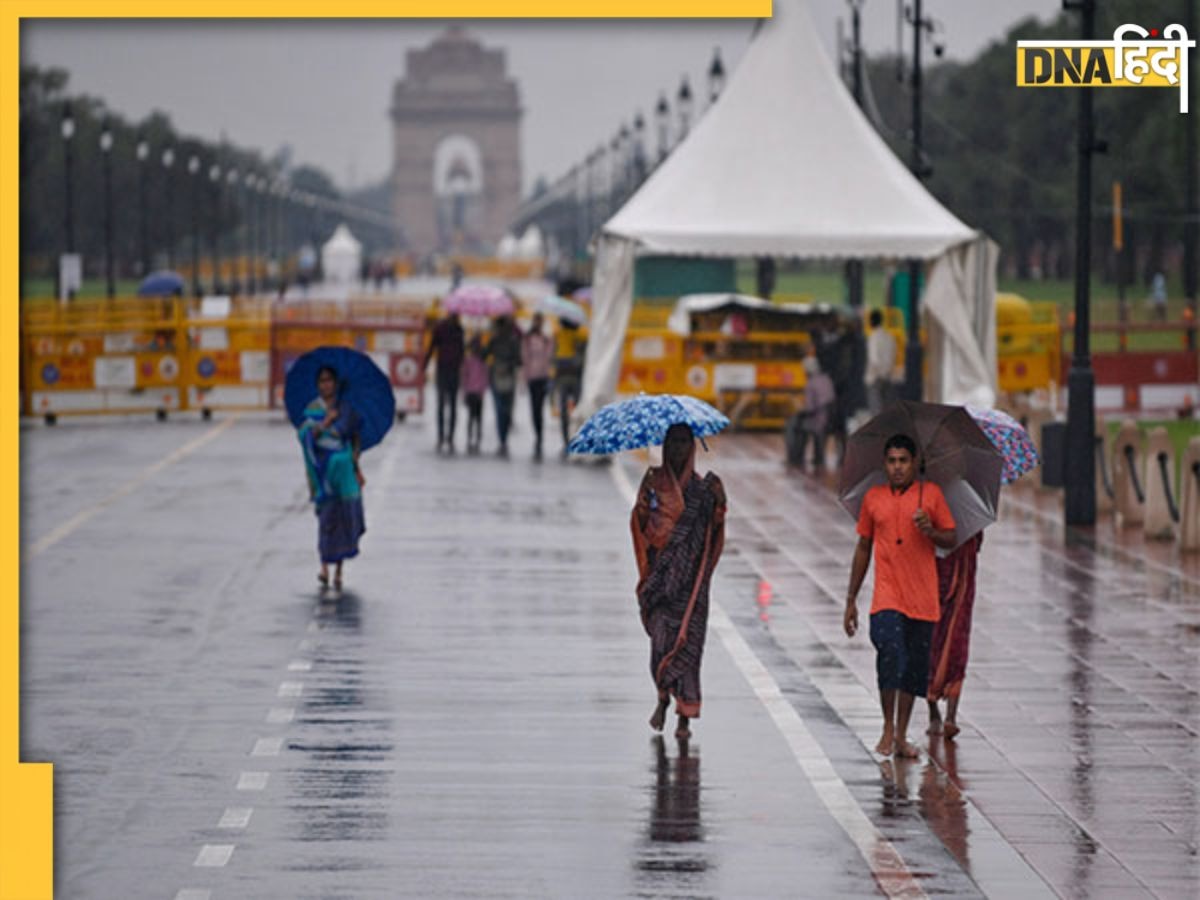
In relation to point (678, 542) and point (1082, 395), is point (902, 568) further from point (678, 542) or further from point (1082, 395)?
point (1082, 395)

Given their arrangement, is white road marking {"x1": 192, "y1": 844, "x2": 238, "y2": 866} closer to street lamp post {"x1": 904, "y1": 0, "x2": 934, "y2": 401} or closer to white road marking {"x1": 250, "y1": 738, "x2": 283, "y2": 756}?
white road marking {"x1": 250, "y1": 738, "x2": 283, "y2": 756}

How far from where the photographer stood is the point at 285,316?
4762cm

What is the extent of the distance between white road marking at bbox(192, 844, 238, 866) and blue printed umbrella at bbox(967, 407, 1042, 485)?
173 inches

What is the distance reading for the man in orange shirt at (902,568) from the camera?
11117 millimetres

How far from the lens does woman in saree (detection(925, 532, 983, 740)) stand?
1188cm

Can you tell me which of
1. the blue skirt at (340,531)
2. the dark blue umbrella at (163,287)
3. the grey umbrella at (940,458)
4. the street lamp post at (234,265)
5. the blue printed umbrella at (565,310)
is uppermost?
the street lamp post at (234,265)

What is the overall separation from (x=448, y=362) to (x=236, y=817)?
77.4ft

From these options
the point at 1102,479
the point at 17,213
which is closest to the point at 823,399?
the point at 1102,479

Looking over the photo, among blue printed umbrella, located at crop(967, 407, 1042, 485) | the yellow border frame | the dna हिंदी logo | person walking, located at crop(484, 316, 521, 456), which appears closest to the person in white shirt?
person walking, located at crop(484, 316, 521, 456)

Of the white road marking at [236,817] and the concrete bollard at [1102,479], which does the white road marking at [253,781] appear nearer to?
the white road marking at [236,817]

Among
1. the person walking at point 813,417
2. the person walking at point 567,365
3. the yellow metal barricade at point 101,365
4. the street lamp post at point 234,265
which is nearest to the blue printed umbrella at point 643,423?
the person walking at point 813,417

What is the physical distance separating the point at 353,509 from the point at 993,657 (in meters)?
5.05

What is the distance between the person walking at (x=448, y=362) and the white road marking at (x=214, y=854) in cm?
2393

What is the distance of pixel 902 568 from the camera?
1120cm
